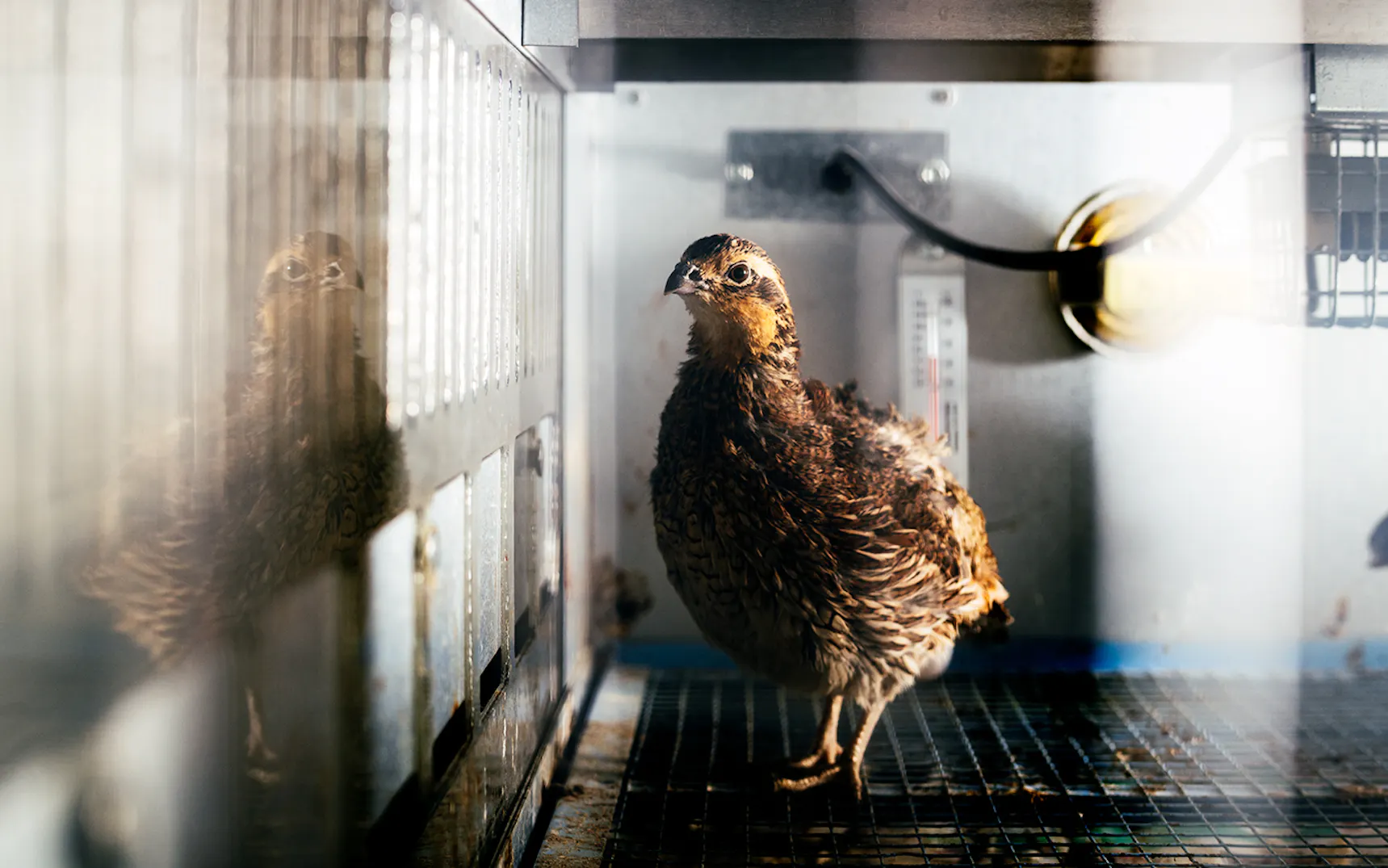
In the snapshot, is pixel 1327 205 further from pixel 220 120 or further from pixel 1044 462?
Answer: pixel 220 120

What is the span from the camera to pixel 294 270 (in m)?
0.51

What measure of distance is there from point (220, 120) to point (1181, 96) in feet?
2.72

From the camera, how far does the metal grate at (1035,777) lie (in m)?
0.81

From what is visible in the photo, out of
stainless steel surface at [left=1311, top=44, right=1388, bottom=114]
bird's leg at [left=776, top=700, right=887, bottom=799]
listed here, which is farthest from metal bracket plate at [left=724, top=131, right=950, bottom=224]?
bird's leg at [left=776, top=700, right=887, bottom=799]

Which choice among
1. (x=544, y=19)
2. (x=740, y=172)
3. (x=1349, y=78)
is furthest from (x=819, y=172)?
(x=1349, y=78)

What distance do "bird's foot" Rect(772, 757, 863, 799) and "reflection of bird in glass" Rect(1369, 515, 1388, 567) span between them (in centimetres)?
56

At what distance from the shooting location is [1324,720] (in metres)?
0.93

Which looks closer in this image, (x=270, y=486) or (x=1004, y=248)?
(x=270, y=486)

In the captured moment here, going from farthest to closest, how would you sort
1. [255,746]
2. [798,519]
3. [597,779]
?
[597,779] < [798,519] < [255,746]

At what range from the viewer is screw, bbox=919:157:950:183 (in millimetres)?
907

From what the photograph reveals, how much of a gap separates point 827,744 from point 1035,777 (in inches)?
7.5

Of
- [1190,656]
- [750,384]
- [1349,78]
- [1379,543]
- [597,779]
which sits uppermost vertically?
[1349,78]

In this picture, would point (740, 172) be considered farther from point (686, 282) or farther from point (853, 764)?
point (853, 764)

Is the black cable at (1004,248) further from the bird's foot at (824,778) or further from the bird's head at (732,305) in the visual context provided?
the bird's foot at (824,778)
